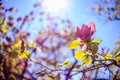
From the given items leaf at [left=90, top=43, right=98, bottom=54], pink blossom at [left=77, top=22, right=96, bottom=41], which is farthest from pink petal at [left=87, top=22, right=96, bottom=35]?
leaf at [left=90, top=43, right=98, bottom=54]

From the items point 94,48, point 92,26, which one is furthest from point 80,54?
point 92,26

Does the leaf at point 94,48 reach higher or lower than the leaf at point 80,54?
higher

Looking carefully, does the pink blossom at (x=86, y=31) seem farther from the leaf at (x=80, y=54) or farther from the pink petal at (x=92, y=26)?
the leaf at (x=80, y=54)

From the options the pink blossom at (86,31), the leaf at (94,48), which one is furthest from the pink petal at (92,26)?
the leaf at (94,48)

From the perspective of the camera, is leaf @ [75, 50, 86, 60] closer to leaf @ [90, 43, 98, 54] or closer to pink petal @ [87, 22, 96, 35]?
leaf @ [90, 43, 98, 54]

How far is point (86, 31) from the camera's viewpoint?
81.1 inches

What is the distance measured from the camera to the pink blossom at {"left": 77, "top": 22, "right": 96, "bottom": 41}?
6.72 ft

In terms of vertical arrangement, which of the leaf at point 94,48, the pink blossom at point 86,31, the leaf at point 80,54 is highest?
the pink blossom at point 86,31

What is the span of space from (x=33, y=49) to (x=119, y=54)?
4255 mm

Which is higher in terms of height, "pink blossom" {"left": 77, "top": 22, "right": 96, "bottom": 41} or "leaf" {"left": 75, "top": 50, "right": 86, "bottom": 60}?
"pink blossom" {"left": 77, "top": 22, "right": 96, "bottom": 41}

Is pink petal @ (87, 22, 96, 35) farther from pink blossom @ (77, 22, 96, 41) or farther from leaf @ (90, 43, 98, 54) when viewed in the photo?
leaf @ (90, 43, 98, 54)

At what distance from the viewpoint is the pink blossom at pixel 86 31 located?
2.05 m

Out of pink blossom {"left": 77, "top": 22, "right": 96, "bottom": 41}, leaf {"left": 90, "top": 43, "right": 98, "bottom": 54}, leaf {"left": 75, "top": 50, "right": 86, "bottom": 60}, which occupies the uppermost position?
pink blossom {"left": 77, "top": 22, "right": 96, "bottom": 41}

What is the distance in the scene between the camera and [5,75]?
224 inches
